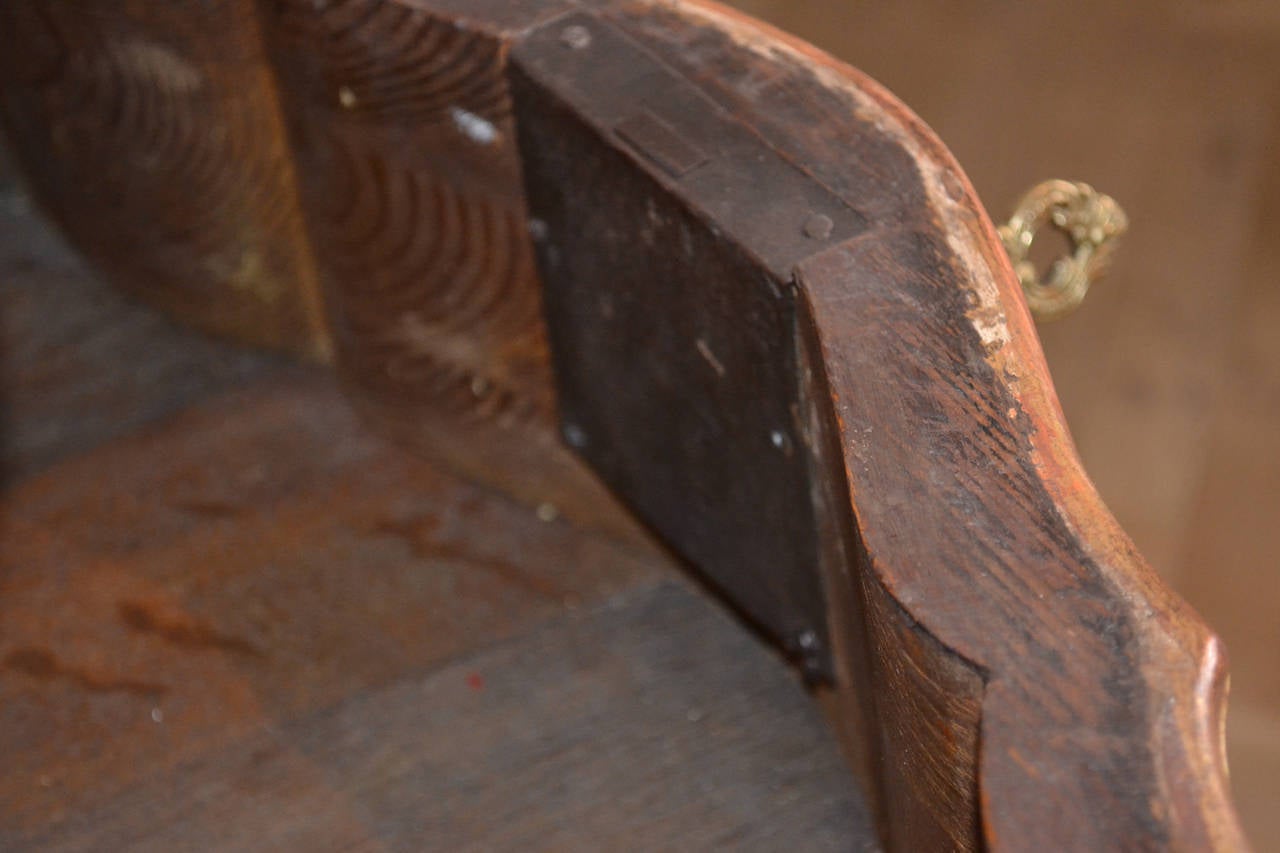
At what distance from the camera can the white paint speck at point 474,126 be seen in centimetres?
96

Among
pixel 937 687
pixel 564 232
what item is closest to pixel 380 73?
pixel 564 232

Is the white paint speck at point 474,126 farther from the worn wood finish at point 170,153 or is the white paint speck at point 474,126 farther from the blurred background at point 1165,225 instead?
the blurred background at point 1165,225

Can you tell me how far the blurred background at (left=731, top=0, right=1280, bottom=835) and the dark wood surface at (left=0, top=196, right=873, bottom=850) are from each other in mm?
741

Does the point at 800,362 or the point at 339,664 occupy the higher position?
the point at 800,362

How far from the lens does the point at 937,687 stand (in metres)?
0.64

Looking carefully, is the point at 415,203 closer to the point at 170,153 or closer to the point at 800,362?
the point at 170,153

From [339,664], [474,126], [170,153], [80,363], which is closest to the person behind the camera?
[474,126]

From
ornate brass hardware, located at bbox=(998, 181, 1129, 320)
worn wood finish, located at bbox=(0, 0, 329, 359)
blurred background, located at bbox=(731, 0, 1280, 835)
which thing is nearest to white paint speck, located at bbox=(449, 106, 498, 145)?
worn wood finish, located at bbox=(0, 0, 329, 359)

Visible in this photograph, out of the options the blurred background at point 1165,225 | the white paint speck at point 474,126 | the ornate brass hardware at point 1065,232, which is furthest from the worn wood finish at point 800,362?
the blurred background at point 1165,225

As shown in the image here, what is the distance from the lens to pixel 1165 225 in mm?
2037

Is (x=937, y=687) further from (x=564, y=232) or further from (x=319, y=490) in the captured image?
(x=319, y=490)

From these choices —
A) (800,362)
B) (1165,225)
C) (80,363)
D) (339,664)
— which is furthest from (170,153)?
(1165,225)

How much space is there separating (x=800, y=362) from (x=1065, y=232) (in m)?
0.27

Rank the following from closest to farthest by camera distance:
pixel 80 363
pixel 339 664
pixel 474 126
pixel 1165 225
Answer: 1. pixel 474 126
2. pixel 339 664
3. pixel 80 363
4. pixel 1165 225
